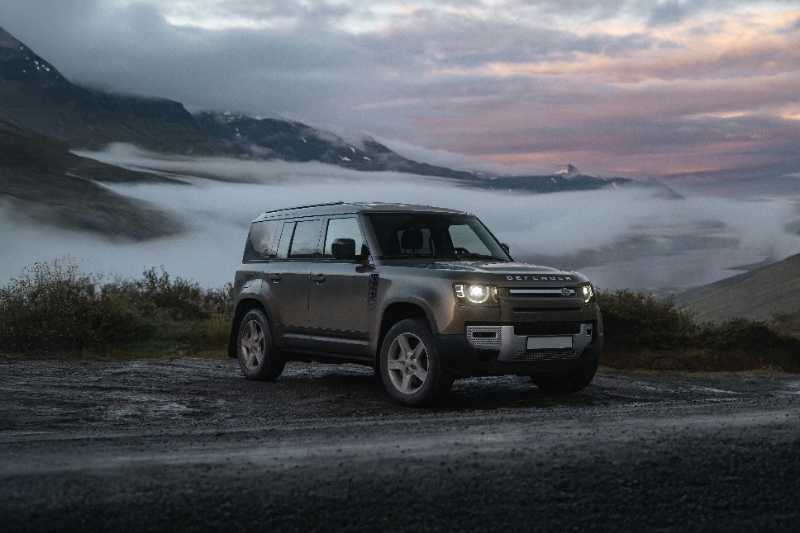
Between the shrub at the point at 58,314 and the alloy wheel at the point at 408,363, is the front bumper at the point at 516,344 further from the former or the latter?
the shrub at the point at 58,314

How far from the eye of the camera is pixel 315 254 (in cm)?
1201

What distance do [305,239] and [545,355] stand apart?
136 inches

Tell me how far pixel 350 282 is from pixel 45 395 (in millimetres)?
3733

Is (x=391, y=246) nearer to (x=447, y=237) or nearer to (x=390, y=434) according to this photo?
(x=447, y=237)

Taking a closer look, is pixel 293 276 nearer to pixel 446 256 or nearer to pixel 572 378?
pixel 446 256

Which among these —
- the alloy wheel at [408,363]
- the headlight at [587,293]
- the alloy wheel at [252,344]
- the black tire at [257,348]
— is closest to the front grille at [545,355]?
the headlight at [587,293]

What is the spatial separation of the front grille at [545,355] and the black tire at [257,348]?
373 cm

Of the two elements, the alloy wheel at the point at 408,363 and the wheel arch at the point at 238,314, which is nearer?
the alloy wheel at the point at 408,363

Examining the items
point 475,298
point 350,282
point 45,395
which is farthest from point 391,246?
point 45,395

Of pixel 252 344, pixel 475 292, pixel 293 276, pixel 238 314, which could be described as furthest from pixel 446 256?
pixel 238 314

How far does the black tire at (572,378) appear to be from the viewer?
10859 millimetres

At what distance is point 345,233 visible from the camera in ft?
38.0

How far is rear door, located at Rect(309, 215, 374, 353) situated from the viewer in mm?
10992

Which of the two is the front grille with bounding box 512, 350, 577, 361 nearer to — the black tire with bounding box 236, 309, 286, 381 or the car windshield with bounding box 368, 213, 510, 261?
the car windshield with bounding box 368, 213, 510, 261
